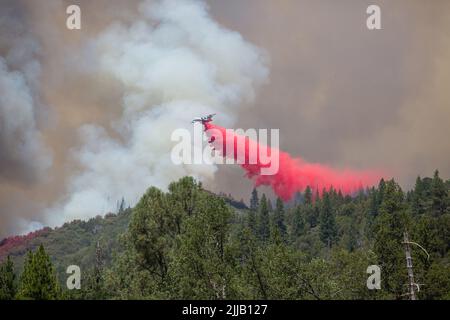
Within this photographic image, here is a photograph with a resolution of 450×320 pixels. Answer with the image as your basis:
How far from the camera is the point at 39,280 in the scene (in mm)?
53625

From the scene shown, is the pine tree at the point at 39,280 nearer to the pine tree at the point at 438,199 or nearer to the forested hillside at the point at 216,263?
the forested hillside at the point at 216,263

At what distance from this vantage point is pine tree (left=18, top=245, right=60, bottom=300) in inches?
2077

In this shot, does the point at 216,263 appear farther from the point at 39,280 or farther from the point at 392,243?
the point at 392,243

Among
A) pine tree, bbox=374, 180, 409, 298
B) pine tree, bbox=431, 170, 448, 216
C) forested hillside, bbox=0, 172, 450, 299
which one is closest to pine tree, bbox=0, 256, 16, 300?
forested hillside, bbox=0, 172, 450, 299

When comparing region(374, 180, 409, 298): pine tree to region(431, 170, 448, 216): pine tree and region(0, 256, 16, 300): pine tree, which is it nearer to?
region(0, 256, 16, 300): pine tree

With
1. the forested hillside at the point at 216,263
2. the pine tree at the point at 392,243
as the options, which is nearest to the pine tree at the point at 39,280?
the forested hillside at the point at 216,263

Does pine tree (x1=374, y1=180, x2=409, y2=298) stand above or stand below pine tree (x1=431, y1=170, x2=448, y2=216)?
below

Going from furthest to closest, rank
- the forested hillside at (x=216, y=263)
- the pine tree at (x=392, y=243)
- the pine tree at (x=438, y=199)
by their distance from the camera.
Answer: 1. the pine tree at (x=438, y=199)
2. the pine tree at (x=392, y=243)
3. the forested hillside at (x=216, y=263)

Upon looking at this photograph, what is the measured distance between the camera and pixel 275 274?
179 ft

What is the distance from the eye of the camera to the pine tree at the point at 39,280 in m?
52.8

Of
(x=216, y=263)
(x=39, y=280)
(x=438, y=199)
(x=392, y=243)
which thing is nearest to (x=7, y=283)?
(x=39, y=280)

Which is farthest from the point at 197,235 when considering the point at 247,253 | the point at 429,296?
the point at 429,296
